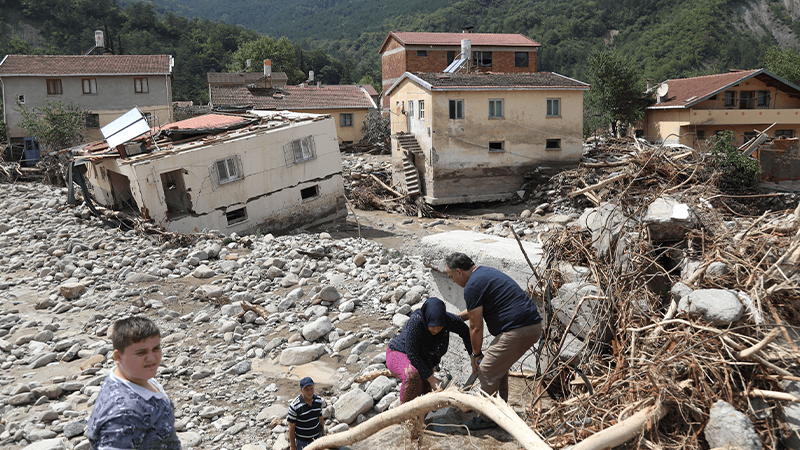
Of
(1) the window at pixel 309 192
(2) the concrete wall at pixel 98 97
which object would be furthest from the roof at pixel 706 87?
(2) the concrete wall at pixel 98 97

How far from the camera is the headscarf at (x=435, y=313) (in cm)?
440

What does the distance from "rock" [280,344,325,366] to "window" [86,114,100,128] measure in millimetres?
29542

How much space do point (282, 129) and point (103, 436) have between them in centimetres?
1425

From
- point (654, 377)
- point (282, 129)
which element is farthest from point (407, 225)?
point (654, 377)

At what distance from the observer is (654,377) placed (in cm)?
377

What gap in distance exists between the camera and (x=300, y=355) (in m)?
6.68

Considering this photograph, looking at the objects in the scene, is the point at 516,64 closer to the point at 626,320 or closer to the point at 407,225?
the point at 407,225

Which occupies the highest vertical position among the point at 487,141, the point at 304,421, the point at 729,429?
the point at 487,141

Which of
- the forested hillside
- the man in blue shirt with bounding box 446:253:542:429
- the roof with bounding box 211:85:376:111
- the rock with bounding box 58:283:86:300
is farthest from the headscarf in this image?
the forested hillside

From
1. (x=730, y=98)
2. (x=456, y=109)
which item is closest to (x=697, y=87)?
(x=730, y=98)

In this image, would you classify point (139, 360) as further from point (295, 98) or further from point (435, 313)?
point (295, 98)

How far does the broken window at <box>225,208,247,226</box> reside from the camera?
50.3ft

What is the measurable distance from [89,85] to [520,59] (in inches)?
1112

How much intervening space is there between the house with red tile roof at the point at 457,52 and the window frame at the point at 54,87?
2123 centimetres
